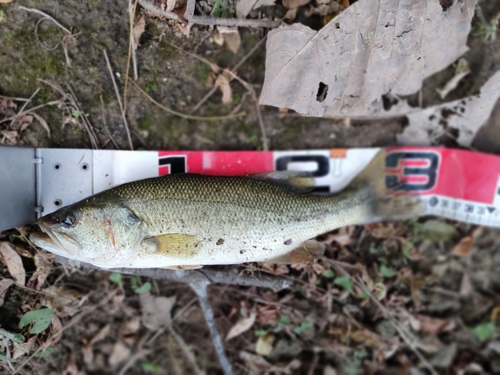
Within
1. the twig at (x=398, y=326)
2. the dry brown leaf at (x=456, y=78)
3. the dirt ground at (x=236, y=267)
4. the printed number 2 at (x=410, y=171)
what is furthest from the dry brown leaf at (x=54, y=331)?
the dry brown leaf at (x=456, y=78)

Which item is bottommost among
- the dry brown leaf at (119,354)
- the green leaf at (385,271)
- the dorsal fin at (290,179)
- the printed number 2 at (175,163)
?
the dry brown leaf at (119,354)

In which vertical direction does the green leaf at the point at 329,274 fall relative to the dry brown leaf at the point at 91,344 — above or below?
above

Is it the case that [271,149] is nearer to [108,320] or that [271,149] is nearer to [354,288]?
[354,288]

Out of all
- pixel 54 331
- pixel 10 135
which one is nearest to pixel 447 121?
pixel 10 135

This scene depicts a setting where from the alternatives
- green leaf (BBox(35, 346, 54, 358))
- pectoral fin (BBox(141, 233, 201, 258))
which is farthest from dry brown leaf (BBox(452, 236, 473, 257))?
green leaf (BBox(35, 346, 54, 358))

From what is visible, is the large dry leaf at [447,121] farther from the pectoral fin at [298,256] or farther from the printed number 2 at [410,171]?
the pectoral fin at [298,256]
